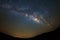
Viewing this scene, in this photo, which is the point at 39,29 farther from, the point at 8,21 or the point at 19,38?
the point at 8,21

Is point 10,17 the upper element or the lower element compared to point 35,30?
upper

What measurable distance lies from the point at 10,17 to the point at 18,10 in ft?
0.39

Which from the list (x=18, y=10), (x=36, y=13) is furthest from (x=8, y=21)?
(x=36, y=13)

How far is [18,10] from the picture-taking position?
1.18 meters

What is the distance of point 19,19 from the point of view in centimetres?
123

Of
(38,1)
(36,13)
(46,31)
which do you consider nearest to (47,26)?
(46,31)

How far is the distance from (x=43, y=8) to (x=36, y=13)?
0.30 feet

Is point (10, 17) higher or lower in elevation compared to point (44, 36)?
higher

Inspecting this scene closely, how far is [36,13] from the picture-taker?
120 cm

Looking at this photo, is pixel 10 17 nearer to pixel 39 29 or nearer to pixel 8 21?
pixel 8 21

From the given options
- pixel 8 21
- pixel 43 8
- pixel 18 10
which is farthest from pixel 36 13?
pixel 8 21

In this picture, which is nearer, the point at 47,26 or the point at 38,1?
the point at 38,1

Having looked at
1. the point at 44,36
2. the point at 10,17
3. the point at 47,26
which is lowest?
the point at 44,36

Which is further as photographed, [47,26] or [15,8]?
[47,26]
